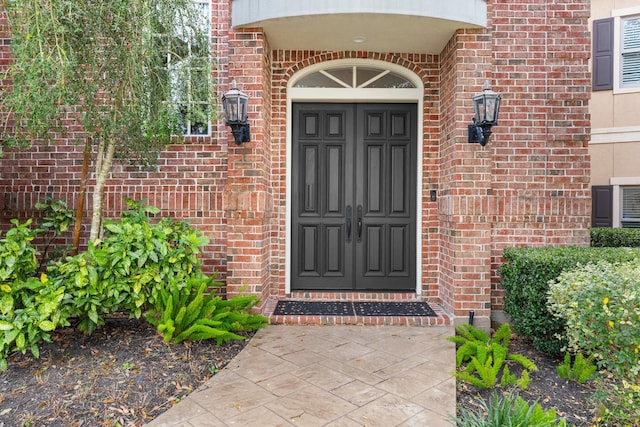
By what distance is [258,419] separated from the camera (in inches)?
94.6

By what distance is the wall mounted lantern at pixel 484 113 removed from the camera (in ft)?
12.7

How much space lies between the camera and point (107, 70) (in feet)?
10.4

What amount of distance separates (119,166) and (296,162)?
2046 millimetres

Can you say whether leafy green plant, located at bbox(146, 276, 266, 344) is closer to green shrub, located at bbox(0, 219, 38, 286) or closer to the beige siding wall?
green shrub, located at bbox(0, 219, 38, 286)

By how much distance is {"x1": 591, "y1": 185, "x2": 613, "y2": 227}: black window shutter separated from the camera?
7.55 meters

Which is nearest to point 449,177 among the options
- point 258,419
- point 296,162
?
point 296,162

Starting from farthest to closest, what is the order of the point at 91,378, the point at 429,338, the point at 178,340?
the point at 429,338, the point at 178,340, the point at 91,378

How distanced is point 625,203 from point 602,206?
Result: 1.65 feet

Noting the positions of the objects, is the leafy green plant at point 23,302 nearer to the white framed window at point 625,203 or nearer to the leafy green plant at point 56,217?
the leafy green plant at point 56,217

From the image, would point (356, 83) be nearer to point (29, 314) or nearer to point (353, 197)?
point (353, 197)

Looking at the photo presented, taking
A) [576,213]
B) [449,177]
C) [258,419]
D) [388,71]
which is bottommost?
[258,419]

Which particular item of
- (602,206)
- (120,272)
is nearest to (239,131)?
(120,272)

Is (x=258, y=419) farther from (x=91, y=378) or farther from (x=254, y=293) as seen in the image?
(x=254, y=293)

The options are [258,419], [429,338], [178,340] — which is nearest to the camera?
[258,419]
